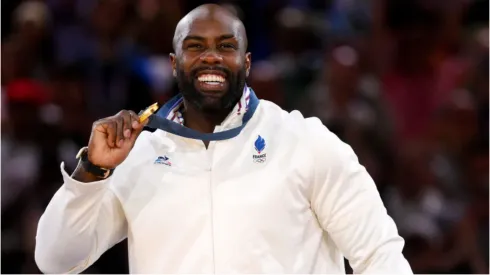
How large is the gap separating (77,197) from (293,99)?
258 centimetres

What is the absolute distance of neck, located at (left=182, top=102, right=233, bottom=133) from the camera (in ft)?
10.3

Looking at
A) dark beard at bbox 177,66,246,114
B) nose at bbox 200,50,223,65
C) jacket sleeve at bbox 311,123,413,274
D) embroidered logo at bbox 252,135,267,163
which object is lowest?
jacket sleeve at bbox 311,123,413,274

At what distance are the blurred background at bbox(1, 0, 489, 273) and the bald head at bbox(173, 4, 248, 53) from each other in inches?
64.9

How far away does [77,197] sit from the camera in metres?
2.90

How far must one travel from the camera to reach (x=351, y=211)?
9.53 feet

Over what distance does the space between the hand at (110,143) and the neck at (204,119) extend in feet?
1.08

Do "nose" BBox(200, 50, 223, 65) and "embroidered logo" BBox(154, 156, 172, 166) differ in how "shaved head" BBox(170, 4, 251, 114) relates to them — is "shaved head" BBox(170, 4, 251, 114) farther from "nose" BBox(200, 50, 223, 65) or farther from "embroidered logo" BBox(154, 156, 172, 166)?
"embroidered logo" BBox(154, 156, 172, 166)

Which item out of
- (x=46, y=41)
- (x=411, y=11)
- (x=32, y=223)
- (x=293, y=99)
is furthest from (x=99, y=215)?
(x=411, y=11)

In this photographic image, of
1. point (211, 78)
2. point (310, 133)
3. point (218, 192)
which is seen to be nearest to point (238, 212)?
point (218, 192)

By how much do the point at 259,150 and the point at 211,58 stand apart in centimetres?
33

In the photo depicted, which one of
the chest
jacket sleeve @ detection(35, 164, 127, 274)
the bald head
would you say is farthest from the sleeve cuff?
the bald head

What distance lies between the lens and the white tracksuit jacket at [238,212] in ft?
9.55

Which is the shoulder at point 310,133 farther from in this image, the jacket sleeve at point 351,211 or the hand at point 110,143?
the hand at point 110,143

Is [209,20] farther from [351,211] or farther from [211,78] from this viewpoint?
[351,211]
